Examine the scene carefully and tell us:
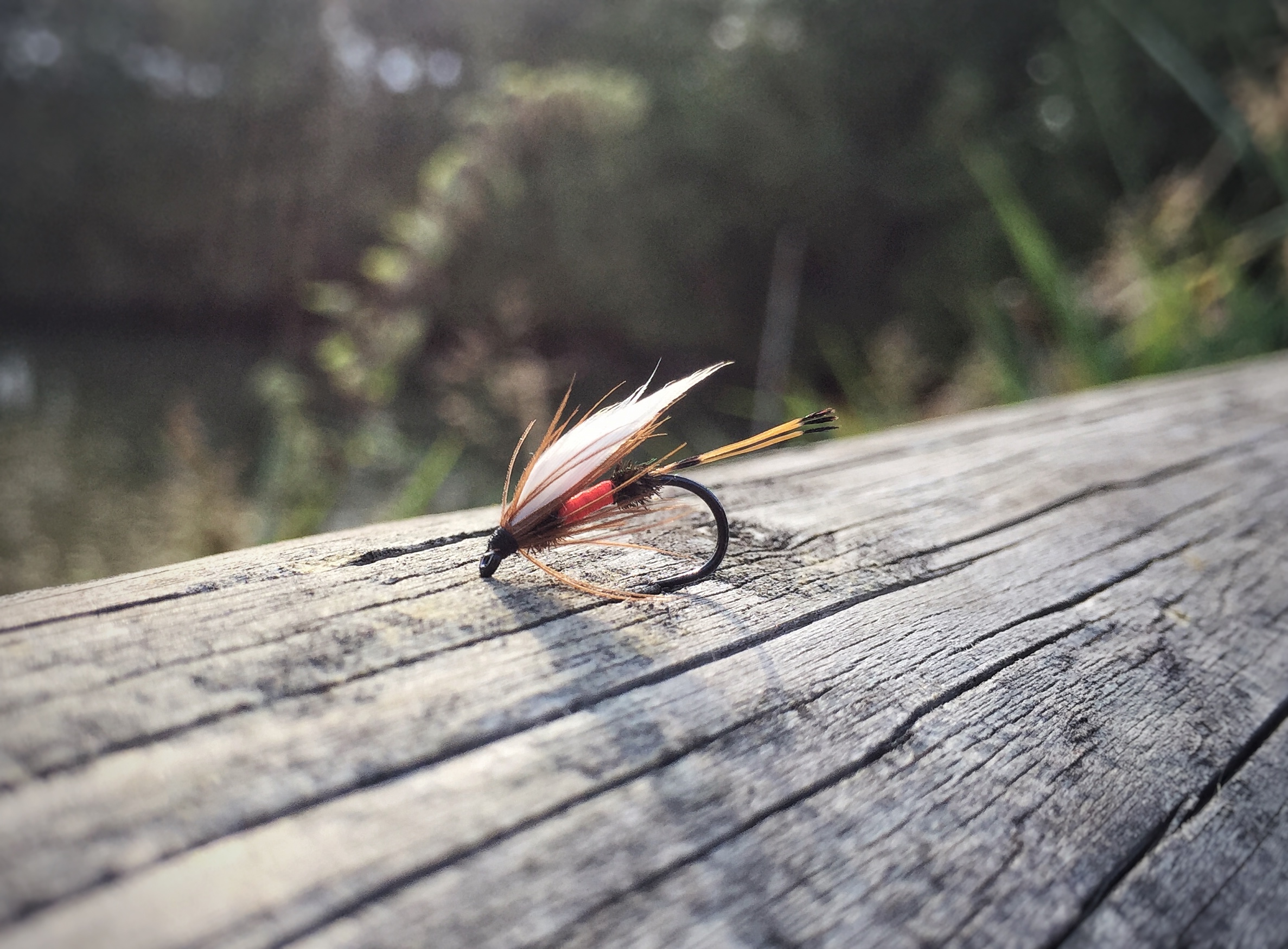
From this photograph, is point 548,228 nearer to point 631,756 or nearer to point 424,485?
point 424,485

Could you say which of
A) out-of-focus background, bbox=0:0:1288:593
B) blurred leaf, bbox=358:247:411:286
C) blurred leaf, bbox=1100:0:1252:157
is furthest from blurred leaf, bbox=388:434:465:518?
blurred leaf, bbox=1100:0:1252:157

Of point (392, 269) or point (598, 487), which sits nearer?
point (598, 487)

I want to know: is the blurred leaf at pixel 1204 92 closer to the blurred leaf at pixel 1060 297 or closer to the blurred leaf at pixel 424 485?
the blurred leaf at pixel 1060 297

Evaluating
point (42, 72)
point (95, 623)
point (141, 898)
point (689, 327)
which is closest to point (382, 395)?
point (95, 623)

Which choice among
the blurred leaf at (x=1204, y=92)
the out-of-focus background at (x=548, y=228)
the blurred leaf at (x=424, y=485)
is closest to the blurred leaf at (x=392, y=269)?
the out-of-focus background at (x=548, y=228)

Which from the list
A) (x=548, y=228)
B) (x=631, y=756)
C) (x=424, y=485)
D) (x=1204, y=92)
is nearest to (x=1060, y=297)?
(x=1204, y=92)

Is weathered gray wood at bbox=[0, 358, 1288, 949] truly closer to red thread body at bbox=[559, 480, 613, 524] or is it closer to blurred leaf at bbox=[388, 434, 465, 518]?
red thread body at bbox=[559, 480, 613, 524]

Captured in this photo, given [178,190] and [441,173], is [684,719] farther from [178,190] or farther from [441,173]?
[178,190]
